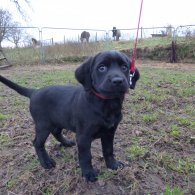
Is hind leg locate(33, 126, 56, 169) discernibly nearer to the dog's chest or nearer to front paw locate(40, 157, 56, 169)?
front paw locate(40, 157, 56, 169)

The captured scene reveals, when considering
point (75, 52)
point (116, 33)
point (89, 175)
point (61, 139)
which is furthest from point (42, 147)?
point (116, 33)

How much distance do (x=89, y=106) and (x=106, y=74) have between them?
0.37 metres

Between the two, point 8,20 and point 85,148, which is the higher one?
point 8,20

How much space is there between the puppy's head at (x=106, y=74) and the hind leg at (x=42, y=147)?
0.85 metres

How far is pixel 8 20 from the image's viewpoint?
20.5 metres

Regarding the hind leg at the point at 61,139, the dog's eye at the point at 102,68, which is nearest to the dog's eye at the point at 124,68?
the dog's eye at the point at 102,68

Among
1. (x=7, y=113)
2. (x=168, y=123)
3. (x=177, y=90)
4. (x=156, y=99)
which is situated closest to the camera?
(x=168, y=123)

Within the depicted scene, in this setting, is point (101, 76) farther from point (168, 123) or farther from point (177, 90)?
point (177, 90)

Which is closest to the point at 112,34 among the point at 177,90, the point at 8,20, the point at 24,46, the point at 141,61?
the point at 141,61

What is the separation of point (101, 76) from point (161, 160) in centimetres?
142

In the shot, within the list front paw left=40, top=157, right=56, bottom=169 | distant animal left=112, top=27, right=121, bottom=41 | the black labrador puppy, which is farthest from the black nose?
distant animal left=112, top=27, right=121, bottom=41

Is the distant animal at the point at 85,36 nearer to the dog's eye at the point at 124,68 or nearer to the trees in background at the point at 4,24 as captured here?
the trees in background at the point at 4,24

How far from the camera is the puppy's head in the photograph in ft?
8.36

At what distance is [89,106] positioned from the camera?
2.80 meters
